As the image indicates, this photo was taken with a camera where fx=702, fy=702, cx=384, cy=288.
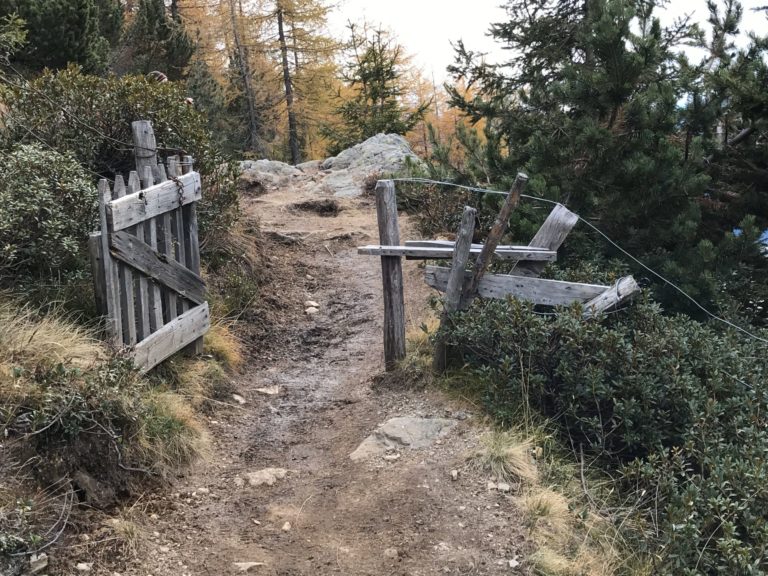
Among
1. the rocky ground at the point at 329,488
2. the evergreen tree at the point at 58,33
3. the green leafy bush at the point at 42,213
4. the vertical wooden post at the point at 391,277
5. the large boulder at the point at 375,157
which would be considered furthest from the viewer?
the large boulder at the point at 375,157

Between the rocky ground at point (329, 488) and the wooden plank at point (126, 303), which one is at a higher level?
the wooden plank at point (126, 303)

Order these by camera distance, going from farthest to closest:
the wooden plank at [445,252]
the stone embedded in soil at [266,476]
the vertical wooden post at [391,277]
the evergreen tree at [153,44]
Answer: the evergreen tree at [153,44], the vertical wooden post at [391,277], the wooden plank at [445,252], the stone embedded in soil at [266,476]

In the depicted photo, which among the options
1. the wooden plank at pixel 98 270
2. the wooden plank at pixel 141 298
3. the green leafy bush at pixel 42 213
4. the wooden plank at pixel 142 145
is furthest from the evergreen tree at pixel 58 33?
the wooden plank at pixel 98 270

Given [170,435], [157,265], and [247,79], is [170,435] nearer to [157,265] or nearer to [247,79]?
[157,265]

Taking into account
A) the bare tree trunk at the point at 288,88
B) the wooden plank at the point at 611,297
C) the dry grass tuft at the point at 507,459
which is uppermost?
the bare tree trunk at the point at 288,88

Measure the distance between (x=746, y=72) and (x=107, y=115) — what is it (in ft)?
22.2

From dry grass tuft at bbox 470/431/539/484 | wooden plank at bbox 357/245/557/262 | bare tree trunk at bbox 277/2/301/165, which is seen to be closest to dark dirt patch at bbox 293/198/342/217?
wooden plank at bbox 357/245/557/262

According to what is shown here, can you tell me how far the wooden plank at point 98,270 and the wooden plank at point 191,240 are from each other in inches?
45.0

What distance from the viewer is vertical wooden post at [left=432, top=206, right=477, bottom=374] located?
18.7ft

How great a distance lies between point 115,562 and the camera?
372 centimetres

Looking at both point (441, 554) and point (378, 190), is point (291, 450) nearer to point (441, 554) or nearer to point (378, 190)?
point (441, 554)

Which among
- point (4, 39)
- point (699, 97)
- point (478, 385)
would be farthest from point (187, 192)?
point (699, 97)

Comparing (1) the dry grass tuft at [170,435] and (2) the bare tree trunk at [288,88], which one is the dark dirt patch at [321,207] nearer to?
(1) the dry grass tuft at [170,435]

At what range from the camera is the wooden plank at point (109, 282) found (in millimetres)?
4922
